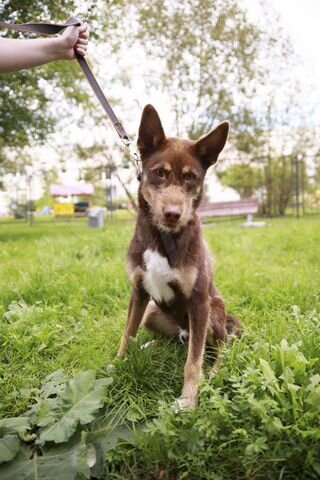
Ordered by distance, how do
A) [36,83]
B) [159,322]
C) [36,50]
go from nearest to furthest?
[36,50]
[159,322]
[36,83]

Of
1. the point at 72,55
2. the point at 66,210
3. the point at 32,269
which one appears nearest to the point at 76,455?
the point at 72,55

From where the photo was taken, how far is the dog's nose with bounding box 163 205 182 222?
2.41m

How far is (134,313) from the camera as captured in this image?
2.99m

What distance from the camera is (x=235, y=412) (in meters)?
2.03

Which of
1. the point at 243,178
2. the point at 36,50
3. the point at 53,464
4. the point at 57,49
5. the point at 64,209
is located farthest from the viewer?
the point at 64,209

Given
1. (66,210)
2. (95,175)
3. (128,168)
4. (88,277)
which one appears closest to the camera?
(88,277)

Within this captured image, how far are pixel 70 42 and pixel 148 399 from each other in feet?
7.31

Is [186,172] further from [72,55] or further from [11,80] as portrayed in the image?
[11,80]

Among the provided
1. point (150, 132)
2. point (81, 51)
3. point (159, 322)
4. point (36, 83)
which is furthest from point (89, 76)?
point (36, 83)

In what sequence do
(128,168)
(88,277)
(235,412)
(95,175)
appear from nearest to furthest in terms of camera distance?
(235,412)
(88,277)
(128,168)
(95,175)

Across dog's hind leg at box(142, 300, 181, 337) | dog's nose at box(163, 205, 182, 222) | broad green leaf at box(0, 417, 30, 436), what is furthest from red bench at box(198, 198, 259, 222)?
broad green leaf at box(0, 417, 30, 436)

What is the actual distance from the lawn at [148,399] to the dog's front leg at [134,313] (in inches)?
5.7

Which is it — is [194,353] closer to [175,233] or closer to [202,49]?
[175,233]

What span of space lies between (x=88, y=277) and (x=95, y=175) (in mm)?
18350
